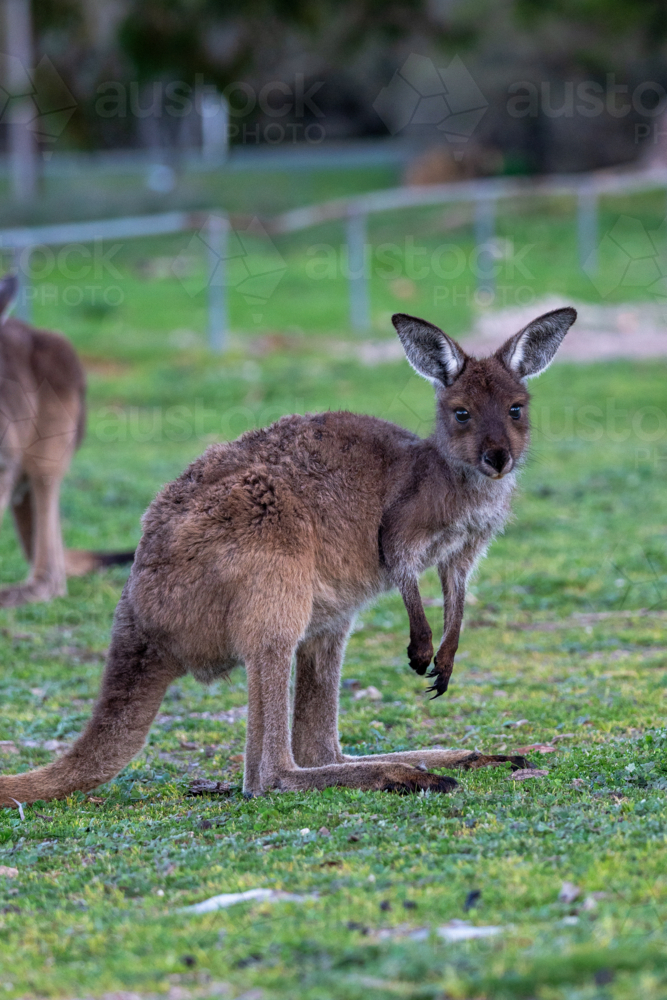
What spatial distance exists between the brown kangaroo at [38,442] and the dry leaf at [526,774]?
3445 millimetres

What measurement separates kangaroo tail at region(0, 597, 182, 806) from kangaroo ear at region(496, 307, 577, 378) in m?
1.42

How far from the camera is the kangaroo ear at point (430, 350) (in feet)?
13.5

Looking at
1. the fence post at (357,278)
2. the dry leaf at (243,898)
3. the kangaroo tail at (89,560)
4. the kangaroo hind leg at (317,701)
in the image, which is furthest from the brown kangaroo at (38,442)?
the fence post at (357,278)

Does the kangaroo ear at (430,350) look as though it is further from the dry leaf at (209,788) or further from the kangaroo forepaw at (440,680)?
the dry leaf at (209,788)

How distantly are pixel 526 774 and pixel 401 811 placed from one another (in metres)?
0.48

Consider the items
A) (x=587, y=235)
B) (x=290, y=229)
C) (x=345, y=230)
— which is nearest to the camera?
(x=290, y=229)

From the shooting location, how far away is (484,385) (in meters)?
4.11

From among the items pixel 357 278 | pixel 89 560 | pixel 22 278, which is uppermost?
pixel 357 278

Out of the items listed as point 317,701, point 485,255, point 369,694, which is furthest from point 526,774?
point 485,255

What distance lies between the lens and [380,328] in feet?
47.9

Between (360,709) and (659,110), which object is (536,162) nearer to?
(659,110)

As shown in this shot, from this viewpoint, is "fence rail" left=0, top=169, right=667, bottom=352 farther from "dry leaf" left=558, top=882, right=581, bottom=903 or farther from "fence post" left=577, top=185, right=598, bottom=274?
"dry leaf" left=558, top=882, right=581, bottom=903

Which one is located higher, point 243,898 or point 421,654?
point 421,654

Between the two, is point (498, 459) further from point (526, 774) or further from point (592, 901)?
point (592, 901)
